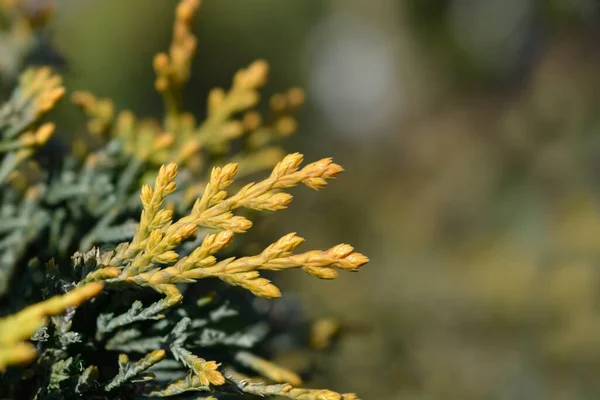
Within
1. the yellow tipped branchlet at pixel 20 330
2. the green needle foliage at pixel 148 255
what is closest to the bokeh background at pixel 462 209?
the green needle foliage at pixel 148 255

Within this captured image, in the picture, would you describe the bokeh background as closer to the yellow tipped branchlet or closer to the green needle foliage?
the green needle foliage

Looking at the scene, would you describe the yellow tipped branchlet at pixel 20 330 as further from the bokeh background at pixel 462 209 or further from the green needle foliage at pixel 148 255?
the bokeh background at pixel 462 209

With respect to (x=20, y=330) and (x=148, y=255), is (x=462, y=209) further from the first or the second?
(x=20, y=330)

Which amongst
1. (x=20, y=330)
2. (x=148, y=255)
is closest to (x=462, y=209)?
(x=148, y=255)

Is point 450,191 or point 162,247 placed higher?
point 450,191

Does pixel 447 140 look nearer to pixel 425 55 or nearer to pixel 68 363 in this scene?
pixel 425 55

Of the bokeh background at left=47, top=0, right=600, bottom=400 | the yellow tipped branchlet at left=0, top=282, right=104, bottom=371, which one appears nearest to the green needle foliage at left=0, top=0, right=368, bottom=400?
the yellow tipped branchlet at left=0, top=282, right=104, bottom=371

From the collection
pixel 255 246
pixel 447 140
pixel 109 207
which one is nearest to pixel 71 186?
pixel 109 207
